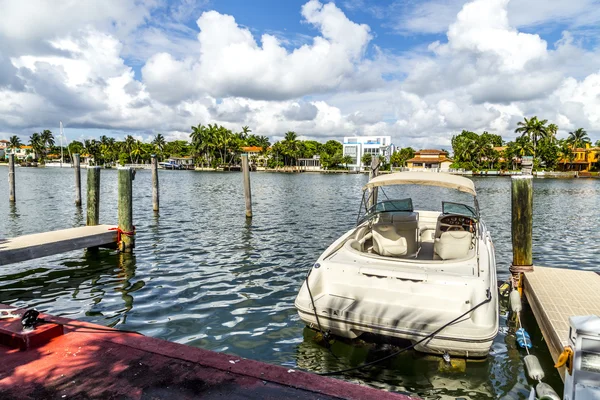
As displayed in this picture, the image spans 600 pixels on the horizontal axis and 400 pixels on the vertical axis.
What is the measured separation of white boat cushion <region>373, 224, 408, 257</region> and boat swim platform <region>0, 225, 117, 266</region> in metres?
8.26

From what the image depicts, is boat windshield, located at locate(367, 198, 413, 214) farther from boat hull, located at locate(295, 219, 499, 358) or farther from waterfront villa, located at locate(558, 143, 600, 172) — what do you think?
waterfront villa, located at locate(558, 143, 600, 172)

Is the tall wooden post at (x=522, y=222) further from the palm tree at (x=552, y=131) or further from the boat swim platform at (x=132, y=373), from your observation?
the palm tree at (x=552, y=131)

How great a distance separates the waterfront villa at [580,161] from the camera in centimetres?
9474

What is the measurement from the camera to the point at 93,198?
14.7m

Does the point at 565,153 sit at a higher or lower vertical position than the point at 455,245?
higher

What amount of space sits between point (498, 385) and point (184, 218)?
1757 centimetres

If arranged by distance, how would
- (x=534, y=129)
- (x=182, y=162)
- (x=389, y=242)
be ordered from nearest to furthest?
(x=389, y=242)
(x=534, y=129)
(x=182, y=162)

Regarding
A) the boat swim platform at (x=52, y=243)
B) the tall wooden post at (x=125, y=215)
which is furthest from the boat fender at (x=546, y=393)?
the tall wooden post at (x=125, y=215)

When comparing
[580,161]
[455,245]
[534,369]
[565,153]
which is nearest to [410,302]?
[534,369]

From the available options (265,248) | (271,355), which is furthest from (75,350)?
(265,248)

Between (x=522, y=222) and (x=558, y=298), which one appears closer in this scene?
(x=558, y=298)

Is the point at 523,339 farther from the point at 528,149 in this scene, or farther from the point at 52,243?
the point at 528,149

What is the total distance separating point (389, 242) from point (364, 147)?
15796 cm

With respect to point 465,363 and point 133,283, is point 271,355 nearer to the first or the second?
point 465,363
